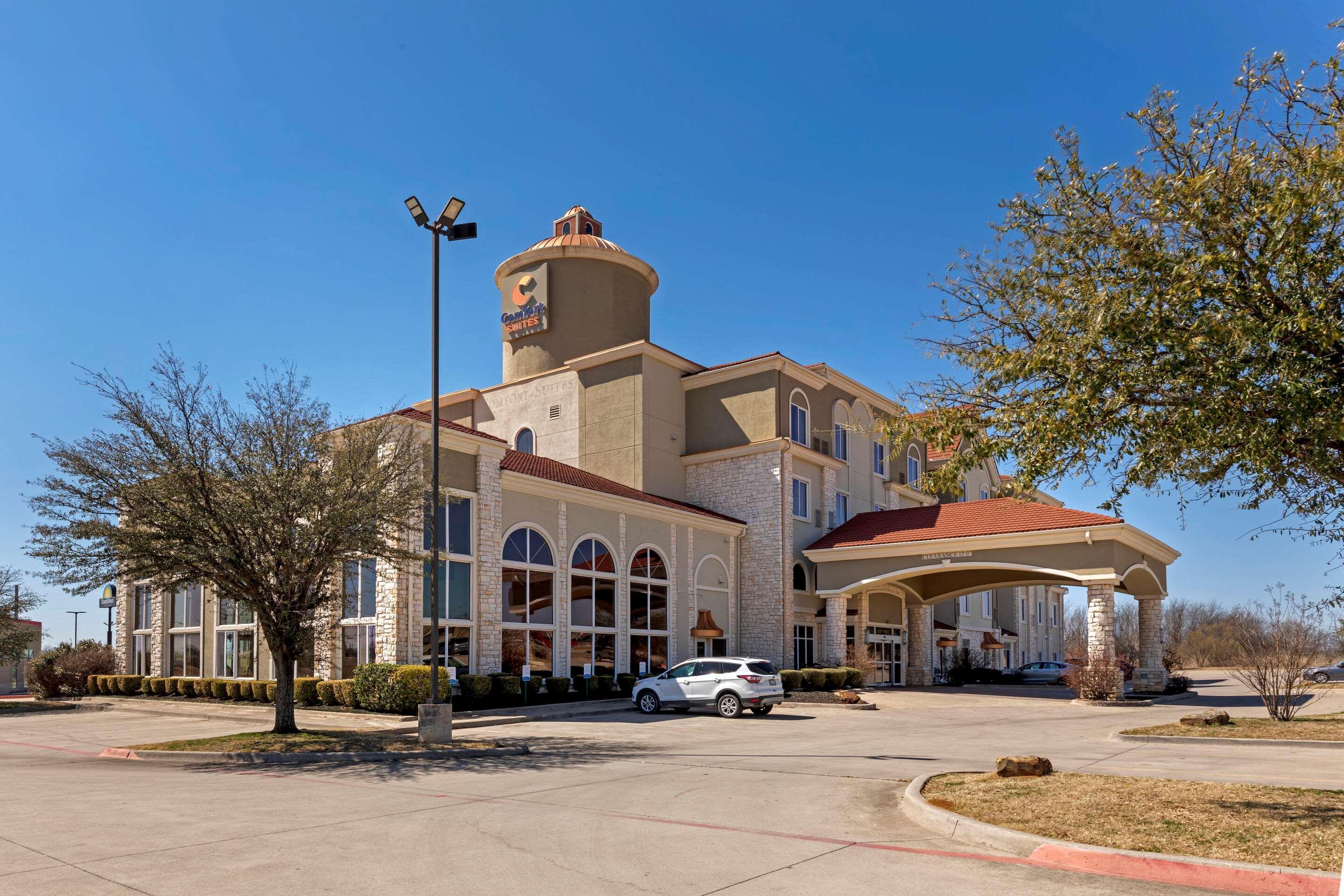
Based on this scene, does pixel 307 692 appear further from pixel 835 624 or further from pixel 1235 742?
pixel 1235 742

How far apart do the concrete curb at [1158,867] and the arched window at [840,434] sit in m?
34.9

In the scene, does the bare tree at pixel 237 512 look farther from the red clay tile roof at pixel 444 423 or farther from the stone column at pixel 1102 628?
the stone column at pixel 1102 628

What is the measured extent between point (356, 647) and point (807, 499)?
20.5 meters

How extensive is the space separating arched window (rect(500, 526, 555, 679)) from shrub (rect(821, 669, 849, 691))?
10659 mm

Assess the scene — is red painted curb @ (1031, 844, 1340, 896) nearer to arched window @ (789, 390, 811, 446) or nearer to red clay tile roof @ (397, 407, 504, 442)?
red clay tile roof @ (397, 407, 504, 442)

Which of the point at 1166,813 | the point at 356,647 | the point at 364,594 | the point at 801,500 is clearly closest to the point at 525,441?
the point at 801,500


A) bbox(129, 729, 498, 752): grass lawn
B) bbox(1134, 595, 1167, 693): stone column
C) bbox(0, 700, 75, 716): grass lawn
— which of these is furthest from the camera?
bbox(1134, 595, 1167, 693): stone column

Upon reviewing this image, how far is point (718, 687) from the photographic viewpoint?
87.0 feet

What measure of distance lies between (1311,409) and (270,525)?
622 inches

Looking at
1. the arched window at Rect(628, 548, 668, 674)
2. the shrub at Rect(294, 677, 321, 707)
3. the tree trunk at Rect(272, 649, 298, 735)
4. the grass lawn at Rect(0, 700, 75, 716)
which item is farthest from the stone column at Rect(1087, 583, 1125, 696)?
the grass lawn at Rect(0, 700, 75, 716)

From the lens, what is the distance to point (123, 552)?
58.4 ft

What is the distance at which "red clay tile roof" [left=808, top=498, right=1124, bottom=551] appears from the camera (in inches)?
1366

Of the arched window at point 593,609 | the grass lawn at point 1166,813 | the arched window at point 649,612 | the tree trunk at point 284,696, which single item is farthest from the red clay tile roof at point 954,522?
the tree trunk at point 284,696

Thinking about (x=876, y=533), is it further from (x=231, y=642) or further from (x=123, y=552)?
(x=123, y=552)
